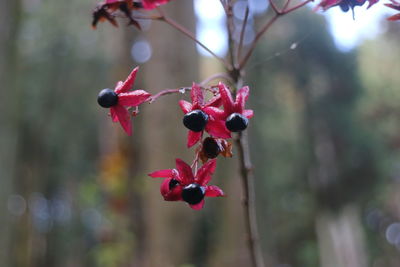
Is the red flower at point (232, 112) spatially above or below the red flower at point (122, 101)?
below

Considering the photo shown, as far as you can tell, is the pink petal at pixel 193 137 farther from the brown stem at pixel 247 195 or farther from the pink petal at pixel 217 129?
the brown stem at pixel 247 195

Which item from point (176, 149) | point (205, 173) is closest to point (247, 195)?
point (205, 173)

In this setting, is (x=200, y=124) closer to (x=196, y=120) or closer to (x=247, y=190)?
(x=196, y=120)

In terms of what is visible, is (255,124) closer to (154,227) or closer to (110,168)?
(110,168)

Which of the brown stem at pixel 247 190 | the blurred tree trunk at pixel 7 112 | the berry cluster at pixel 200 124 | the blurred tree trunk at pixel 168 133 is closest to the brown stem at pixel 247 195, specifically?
the brown stem at pixel 247 190

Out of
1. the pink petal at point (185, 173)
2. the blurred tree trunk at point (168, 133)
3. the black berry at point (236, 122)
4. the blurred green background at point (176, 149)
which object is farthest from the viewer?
the blurred green background at point (176, 149)

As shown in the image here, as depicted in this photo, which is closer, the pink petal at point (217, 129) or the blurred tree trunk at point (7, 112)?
the pink petal at point (217, 129)

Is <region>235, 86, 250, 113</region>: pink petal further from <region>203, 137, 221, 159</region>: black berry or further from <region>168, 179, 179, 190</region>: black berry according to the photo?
<region>168, 179, 179, 190</region>: black berry
